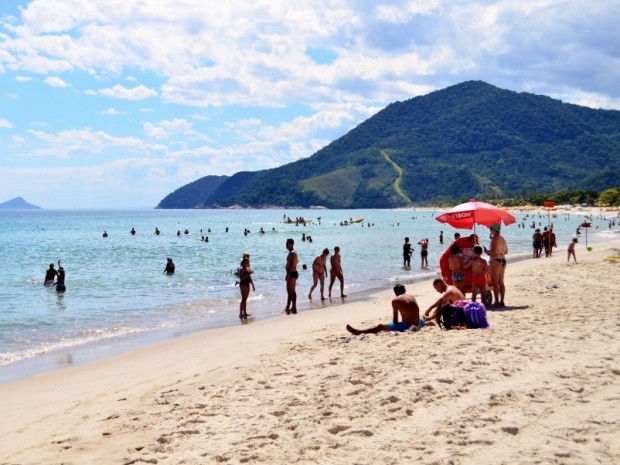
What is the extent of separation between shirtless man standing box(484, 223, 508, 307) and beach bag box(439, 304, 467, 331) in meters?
2.60

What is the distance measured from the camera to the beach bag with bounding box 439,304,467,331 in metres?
9.30

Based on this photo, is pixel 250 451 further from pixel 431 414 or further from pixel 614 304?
pixel 614 304

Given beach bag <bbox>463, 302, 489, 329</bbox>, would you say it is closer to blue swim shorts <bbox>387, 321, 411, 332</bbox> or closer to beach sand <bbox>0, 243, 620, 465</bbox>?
beach sand <bbox>0, 243, 620, 465</bbox>

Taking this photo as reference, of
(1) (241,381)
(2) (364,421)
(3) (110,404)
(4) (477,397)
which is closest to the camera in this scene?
(2) (364,421)

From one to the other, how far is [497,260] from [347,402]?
693 centimetres

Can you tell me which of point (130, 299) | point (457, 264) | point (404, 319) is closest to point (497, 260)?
point (457, 264)

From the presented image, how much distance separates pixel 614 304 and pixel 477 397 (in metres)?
6.72

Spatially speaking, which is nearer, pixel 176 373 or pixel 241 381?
pixel 241 381

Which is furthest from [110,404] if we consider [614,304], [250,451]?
[614,304]

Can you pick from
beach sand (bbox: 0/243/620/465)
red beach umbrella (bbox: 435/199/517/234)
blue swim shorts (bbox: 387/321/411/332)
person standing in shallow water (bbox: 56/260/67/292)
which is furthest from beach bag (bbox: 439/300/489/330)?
person standing in shallow water (bbox: 56/260/67/292)

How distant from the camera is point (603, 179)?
170 m

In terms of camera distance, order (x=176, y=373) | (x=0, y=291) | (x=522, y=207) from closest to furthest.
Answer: (x=176, y=373)
(x=0, y=291)
(x=522, y=207)

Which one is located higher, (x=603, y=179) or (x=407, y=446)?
(x=603, y=179)

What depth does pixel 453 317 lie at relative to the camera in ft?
30.7
